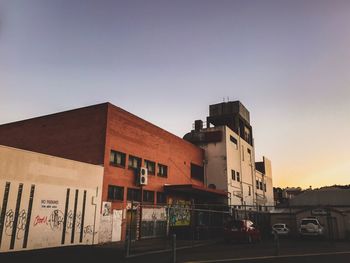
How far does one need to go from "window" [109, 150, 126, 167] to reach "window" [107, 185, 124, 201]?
168 centimetres

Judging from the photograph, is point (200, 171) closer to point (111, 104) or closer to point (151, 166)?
point (151, 166)

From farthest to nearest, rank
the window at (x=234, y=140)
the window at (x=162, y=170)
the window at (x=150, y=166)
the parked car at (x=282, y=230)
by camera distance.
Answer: the window at (x=234, y=140) → the parked car at (x=282, y=230) → the window at (x=162, y=170) → the window at (x=150, y=166)

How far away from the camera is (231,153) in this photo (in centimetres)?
4141

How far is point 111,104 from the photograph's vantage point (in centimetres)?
2470

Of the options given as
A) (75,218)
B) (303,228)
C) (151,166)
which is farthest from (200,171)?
(75,218)

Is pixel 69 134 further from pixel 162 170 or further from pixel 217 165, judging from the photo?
pixel 217 165

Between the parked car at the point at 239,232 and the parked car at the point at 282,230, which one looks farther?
the parked car at the point at 282,230

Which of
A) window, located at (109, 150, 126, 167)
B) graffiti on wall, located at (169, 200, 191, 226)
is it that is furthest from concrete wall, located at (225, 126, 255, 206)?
window, located at (109, 150, 126, 167)

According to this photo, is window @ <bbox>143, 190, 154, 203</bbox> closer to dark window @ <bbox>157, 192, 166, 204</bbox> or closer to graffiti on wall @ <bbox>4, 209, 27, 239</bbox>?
dark window @ <bbox>157, 192, 166, 204</bbox>

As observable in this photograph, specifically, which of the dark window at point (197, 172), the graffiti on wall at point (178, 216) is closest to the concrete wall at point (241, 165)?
the dark window at point (197, 172)

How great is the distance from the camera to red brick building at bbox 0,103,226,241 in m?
23.8

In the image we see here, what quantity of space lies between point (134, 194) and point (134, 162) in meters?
2.51

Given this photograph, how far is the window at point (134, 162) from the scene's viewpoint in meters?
26.3

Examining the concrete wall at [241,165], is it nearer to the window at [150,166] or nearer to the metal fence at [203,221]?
the metal fence at [203,221]
